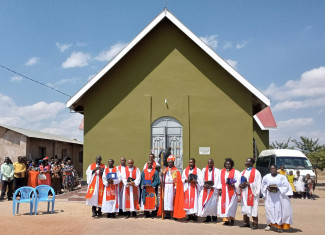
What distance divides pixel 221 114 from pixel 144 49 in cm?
414

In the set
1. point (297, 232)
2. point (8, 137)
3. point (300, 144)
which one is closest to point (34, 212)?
point (297, 232)

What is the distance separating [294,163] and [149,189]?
9460 millimetres

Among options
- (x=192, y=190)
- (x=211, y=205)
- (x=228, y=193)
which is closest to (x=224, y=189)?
(x=228, y=193)

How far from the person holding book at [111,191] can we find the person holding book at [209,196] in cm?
233

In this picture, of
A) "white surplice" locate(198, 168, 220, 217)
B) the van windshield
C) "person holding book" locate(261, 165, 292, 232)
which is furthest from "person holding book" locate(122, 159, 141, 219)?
the van windshield

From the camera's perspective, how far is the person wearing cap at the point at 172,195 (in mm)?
9180

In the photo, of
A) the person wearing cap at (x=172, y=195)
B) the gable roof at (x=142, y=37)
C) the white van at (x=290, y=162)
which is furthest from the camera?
the white van at (x=290, y=162)

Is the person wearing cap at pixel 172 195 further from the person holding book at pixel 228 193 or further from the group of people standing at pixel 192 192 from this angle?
the person holding book at pixel 228 193

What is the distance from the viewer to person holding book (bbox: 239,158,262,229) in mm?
8227

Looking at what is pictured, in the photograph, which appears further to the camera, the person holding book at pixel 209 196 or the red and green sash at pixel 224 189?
the person holding book at pixel 209 196

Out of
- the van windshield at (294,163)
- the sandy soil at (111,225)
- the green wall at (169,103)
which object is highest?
the green wall at (169,103)

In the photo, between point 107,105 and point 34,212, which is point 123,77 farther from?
point 34,212

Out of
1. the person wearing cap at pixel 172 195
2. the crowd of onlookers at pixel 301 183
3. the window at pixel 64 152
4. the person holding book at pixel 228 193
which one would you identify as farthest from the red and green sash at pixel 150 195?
the window at pixel 64 152

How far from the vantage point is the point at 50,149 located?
23.4 metres
